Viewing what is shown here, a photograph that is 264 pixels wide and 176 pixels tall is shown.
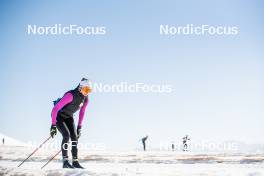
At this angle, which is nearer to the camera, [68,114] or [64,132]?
[64,132]

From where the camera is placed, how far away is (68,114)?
34.8 feet

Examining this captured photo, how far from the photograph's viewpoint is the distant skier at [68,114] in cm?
1034

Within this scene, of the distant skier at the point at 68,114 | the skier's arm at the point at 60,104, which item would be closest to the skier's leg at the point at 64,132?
the distant skier at the point at 68,114

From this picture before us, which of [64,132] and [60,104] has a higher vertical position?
[60,104]

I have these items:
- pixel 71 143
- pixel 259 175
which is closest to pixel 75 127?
pixel 71 143

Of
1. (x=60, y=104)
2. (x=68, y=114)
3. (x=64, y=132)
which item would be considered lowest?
(x=64, y=132)

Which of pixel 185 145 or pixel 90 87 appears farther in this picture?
pixel 185 145

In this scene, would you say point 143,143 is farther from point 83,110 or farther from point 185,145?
point 83,110

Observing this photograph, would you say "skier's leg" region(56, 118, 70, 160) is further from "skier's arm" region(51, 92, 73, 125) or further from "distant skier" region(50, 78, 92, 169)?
"skier's arm" region(51, 92, 73, 125)

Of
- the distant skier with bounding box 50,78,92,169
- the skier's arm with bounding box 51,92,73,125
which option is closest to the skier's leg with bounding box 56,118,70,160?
the distant skier with bounding box 50,78,92,169

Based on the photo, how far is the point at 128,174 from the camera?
866 cm

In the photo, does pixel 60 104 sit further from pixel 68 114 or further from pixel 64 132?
pixel 64 132

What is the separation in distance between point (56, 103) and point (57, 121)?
1.53 feet

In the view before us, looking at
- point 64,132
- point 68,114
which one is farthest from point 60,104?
point 64,132
